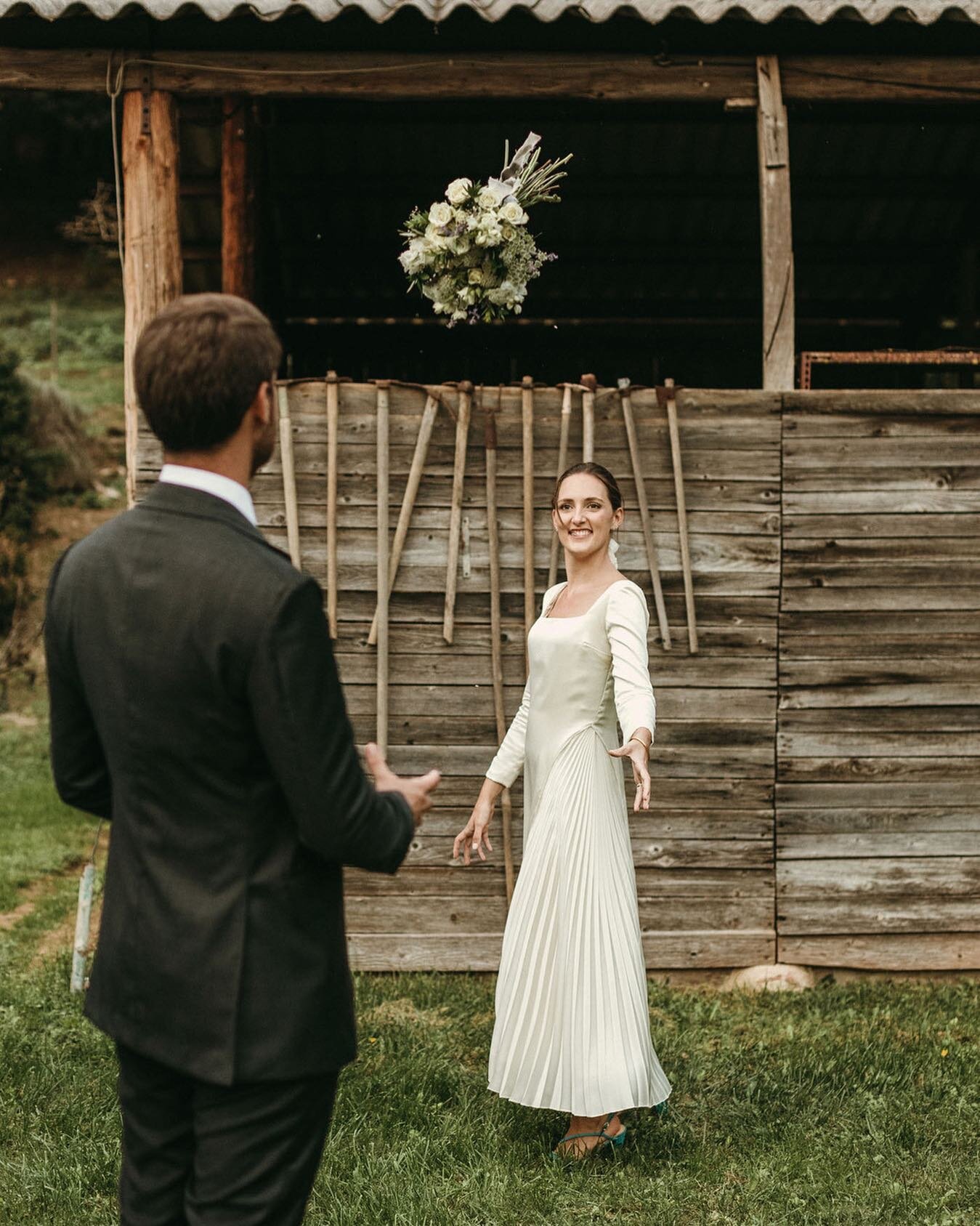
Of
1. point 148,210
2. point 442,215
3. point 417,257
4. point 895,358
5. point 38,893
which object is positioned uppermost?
point 148,210

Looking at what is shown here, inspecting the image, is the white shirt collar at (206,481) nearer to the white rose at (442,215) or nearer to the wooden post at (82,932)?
the white rose at (442,215)

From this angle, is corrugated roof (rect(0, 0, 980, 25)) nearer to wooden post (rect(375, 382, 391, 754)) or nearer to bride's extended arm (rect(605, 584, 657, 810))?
wooden post (rect(375, 382, 391, 754))

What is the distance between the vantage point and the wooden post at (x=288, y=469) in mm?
5539

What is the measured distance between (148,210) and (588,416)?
2176mm

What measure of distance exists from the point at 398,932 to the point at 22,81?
4.23 m

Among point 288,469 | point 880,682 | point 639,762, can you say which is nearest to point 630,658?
point 639,762

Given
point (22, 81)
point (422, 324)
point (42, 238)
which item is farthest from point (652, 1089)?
point (42, 238)

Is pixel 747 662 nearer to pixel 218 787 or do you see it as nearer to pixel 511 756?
pixel 511 756

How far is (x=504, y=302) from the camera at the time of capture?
5.04m

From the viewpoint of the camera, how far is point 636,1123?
13.6 feet

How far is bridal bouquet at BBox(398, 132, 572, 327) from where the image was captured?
16.1 ft

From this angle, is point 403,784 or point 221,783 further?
point 403,784

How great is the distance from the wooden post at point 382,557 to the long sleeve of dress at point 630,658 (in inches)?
76.0

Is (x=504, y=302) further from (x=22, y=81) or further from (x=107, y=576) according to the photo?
(x=107, y=576)
